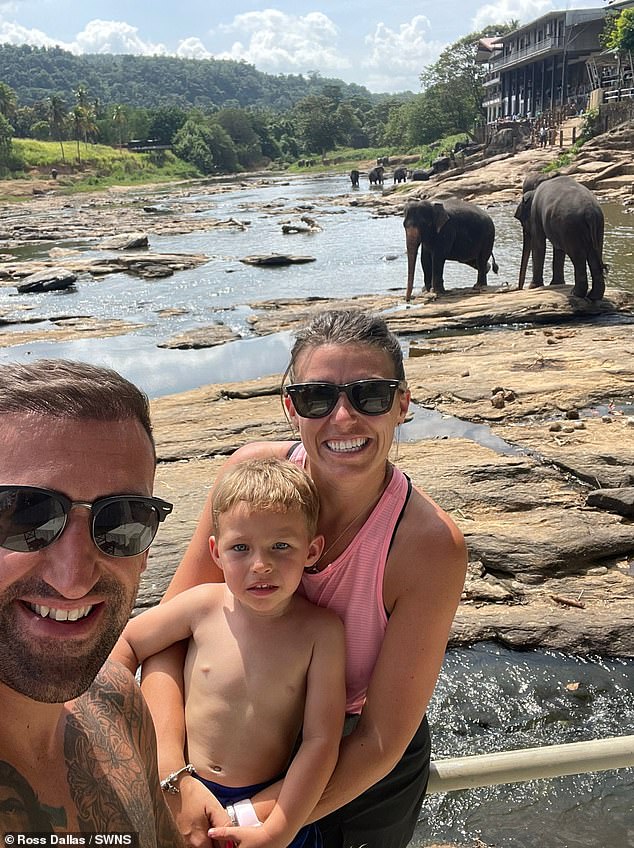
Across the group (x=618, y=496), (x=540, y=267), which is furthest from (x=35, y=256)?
(x=618, y=496)

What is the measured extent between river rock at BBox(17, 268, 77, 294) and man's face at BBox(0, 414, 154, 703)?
18064mm

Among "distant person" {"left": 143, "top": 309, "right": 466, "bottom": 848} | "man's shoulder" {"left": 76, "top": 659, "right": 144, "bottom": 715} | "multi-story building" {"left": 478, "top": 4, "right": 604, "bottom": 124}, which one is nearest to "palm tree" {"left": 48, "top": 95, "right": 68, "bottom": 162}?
Result: "multi-story building" {"left": 478, "top": 4, "right": 604, "bottom": 124}

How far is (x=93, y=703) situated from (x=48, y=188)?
65245 mm

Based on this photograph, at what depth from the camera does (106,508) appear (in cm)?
128

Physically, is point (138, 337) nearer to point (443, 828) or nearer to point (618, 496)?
point (618, 496)

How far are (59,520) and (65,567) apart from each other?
0.07 meters

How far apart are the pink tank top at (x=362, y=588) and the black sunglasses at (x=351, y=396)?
21cm

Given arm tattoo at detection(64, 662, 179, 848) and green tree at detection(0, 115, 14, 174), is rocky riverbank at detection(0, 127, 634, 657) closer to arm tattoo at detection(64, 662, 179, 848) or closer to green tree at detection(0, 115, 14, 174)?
arm tattoo at detection(64, 662, 179, 848)

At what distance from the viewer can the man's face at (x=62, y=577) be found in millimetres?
1206

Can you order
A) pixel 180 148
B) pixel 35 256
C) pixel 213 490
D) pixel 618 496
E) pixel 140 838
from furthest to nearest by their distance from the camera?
pixel 180 148
pixel 35 256
pixel 618 496
pixel 213 490
pixel 140 838

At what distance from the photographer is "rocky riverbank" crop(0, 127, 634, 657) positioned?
14.7 ft

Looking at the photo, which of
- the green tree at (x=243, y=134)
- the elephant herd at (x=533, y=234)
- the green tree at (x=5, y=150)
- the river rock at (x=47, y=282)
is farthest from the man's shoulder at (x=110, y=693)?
the green tree at (x=243, y=134)

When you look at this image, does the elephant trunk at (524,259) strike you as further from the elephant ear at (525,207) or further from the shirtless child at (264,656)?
the shirtless child at (264,656)

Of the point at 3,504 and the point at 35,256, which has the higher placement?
the point at 3,504
